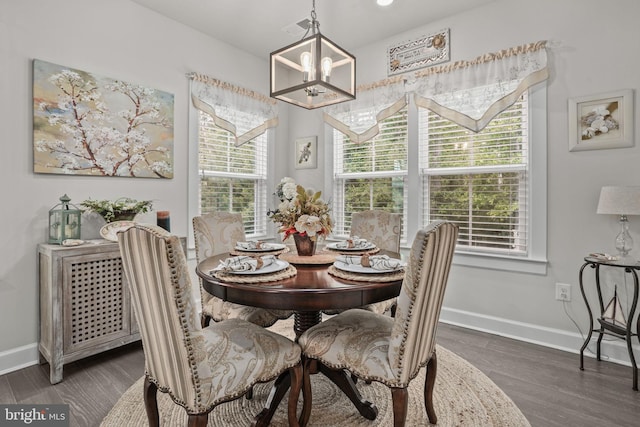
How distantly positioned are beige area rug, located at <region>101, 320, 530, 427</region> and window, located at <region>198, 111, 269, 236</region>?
1971 mm

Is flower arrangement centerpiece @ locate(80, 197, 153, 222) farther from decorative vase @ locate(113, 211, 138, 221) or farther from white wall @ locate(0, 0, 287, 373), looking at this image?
white wall @ locate(0, 0, 287, 373)

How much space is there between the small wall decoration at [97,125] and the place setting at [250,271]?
1715 mm

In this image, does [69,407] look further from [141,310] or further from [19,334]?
[141,310]

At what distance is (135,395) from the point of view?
202 centimetres

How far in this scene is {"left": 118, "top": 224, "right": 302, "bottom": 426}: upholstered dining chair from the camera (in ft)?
3.87

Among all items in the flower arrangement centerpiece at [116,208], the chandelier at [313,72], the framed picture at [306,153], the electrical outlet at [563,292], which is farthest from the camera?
the framed picture at [306,153]

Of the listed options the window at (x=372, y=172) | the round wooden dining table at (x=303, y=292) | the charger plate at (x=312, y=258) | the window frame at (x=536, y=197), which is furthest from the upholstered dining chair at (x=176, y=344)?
the window at (x=372, y=172)

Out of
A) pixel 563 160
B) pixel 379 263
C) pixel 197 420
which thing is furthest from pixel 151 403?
pixel 563 160

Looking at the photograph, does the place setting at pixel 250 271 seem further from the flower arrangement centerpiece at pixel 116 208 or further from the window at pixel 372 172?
the window at pixel 372 172

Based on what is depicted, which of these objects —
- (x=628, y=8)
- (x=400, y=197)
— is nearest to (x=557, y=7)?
(x=628, y=8)

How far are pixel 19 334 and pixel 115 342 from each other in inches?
24.3

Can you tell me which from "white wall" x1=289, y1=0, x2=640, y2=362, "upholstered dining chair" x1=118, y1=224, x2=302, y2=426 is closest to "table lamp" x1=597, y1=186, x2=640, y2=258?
"white wall" x1=289, y1=0, x2=640, y2=362

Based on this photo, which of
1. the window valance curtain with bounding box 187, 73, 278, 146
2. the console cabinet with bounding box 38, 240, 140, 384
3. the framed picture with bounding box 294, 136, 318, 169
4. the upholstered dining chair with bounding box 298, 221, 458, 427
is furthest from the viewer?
the framed picture with bounding box 294, 136, 318, 169

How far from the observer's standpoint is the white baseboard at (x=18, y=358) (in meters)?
2.30
